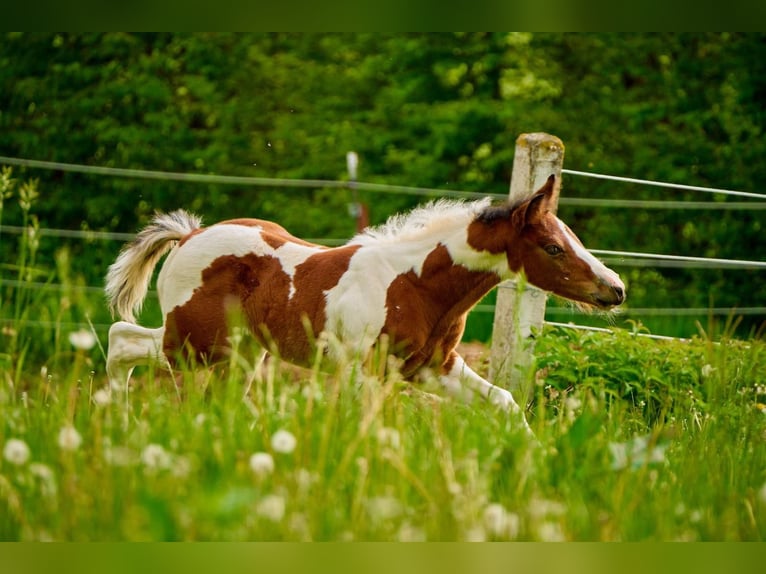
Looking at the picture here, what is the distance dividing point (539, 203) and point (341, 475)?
2.39 metres

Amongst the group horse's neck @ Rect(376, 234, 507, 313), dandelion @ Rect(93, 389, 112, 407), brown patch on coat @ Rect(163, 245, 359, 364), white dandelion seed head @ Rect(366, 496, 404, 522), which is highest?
horse's neck @ Rect(376, 234, 507, 313)

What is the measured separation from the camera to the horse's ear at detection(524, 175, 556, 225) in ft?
16.1

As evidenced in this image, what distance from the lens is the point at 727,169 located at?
10852 millimetres

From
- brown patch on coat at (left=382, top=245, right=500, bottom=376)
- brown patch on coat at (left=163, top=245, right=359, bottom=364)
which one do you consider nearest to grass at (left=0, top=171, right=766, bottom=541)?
brown patch on coat at (left=382, top=245, right=500, bottom=376)

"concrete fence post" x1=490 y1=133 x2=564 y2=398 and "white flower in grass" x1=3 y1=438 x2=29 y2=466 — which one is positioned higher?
"concrete fence post" x1=490 y1=133 x2=564 y2=398

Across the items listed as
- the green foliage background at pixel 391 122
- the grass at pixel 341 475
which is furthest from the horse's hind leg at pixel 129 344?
the green foliage background at pixel 391 122

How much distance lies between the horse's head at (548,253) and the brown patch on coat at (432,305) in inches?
7.0

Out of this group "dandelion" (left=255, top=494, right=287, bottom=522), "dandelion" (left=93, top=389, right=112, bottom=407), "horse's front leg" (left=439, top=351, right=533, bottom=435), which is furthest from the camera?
"horse's front leg" (left=439, top=351, right=533, bottom=435)

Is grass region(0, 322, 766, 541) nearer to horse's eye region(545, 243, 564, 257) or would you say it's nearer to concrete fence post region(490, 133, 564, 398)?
horse's eye region(545, 243, 564, 257)

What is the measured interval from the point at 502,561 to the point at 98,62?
11.0 meters

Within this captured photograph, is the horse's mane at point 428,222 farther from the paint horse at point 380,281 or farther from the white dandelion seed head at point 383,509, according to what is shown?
the white dandelion seed head at point 383,509

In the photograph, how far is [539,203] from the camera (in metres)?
4.93

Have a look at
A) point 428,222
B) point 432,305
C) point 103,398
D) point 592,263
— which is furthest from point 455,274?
point 103,398

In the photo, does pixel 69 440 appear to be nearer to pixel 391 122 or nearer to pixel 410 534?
pixel 410 534
